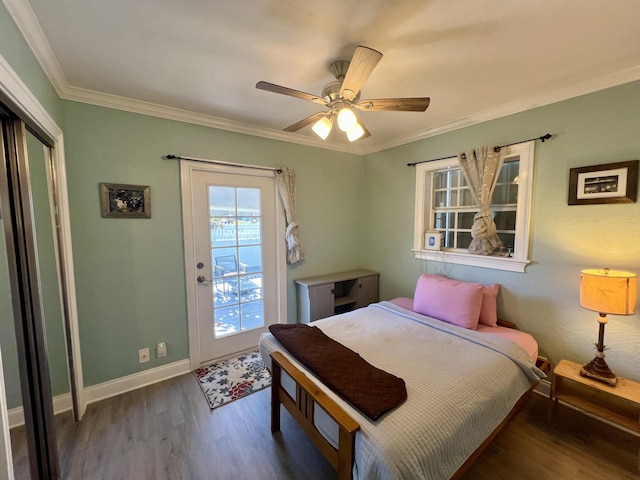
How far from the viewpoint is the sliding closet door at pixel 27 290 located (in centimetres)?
122

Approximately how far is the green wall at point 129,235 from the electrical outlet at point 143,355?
0.04m

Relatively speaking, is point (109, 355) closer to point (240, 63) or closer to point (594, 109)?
point (240, 63)

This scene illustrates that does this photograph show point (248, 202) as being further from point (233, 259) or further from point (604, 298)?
point (604, 298)

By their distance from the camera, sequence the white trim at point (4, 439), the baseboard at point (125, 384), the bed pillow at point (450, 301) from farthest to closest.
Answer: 1. the bed pillow at point (450, 301)
2. the baseboard at point (125, 384)
3. the white trim at point (4, 439)

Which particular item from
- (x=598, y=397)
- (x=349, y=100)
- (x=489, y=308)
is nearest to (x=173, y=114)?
(x=349, y=100)

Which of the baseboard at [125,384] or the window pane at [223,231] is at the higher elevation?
the window pane at [223,231]

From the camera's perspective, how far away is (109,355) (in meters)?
2.20

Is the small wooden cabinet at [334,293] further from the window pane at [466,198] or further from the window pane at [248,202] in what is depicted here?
the window pane at [466,198]

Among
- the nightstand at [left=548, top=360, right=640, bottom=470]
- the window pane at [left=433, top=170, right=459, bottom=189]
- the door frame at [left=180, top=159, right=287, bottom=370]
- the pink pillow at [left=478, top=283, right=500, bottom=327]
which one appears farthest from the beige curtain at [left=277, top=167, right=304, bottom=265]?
the nightstand at [left=548, top=360, right=640, bottom=470]

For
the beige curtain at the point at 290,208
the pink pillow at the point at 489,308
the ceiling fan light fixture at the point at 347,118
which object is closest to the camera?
the ceiling fan light fixture at the point at 347,118

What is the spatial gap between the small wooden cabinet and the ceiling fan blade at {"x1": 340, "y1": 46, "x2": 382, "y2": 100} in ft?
6.61

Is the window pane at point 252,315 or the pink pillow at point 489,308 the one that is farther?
the window pane at point 252,315

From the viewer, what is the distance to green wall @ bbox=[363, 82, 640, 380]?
1829 mm

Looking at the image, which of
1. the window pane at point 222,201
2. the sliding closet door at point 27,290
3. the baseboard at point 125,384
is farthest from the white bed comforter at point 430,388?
the window pane at point 222,201
